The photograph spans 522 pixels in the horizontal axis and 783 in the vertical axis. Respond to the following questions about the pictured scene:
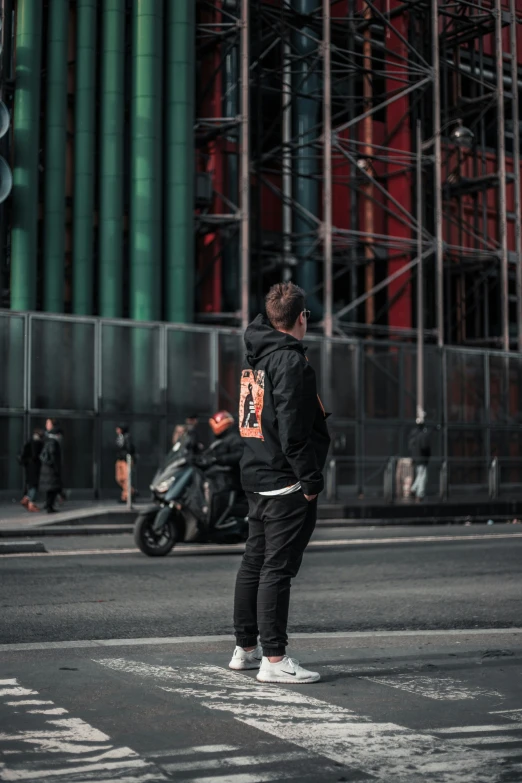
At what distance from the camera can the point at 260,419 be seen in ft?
19.7

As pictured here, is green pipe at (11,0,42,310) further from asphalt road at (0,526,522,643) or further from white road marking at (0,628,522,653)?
white road marking at (0,628,522,653)

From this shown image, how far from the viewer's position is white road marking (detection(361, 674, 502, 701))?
5477 mm

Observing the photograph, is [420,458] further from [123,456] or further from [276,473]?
[276,473]

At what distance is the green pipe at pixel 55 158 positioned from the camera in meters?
28.8

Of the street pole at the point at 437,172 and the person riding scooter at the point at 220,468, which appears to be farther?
the street pole at the point at 437,172

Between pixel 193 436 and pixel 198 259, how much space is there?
18332mm

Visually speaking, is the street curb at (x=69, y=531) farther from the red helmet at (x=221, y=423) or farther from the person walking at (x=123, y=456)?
the red helmet at (x=221, y=423)

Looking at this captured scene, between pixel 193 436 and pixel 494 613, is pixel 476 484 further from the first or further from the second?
pixel 494 613

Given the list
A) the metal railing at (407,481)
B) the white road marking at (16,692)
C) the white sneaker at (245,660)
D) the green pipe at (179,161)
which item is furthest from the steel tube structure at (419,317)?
the white road marking at (16,692)

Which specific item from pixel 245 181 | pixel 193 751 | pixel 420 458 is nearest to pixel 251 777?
pixel 193 751

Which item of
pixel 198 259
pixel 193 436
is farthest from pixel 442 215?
pixel 193 436

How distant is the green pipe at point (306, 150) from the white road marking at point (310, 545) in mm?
16979

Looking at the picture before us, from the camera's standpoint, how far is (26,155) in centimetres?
2858

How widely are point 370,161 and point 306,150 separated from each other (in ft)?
6.57
